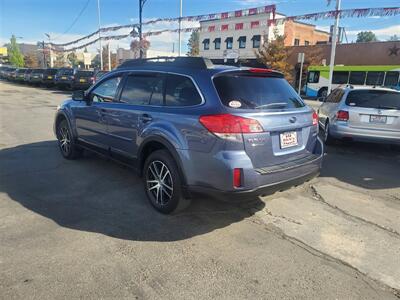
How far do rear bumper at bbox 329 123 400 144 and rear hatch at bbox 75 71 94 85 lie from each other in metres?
20.3

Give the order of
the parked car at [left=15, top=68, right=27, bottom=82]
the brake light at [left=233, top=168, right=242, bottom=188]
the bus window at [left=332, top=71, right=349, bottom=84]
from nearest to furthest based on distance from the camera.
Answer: the brake light at [left=233, top=168, right=242, bottom=188] < the bus window at [left=332, top=71, right=349, bottom=84] < the parked car at [left=15, top=68, right=27, bottom=82]

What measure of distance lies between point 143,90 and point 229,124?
5.33 feet

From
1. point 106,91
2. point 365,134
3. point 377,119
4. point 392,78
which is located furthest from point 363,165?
point 392,78

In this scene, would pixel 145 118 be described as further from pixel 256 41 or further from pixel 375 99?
pixel 256 41

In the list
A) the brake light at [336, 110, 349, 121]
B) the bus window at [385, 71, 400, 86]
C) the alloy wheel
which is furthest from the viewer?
the bus window at [385, 71, 400, 86]

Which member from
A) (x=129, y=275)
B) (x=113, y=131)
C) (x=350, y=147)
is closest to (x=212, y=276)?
(x=129, y=275)

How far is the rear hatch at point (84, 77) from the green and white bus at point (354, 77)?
640 inches

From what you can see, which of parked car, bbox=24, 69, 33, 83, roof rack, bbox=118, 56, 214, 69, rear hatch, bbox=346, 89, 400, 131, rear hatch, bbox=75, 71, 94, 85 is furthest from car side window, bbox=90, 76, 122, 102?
parked car, bbox=24, 69, 33, 83

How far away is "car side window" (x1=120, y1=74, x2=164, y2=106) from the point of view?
4.34m

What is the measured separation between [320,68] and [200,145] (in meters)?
28.9

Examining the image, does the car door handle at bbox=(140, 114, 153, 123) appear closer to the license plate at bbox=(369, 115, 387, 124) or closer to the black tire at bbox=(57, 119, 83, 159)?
the black tire at bbox=(57, 119, 83, 159)

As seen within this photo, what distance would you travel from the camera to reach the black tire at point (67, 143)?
21.0 feet

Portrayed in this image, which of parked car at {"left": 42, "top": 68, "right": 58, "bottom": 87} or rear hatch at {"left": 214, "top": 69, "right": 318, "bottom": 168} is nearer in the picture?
rear hatch at {"left": 214, "top": 69, "right": 318, "bottom": 168}

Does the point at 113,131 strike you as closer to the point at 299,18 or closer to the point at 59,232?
the point at 59,232
